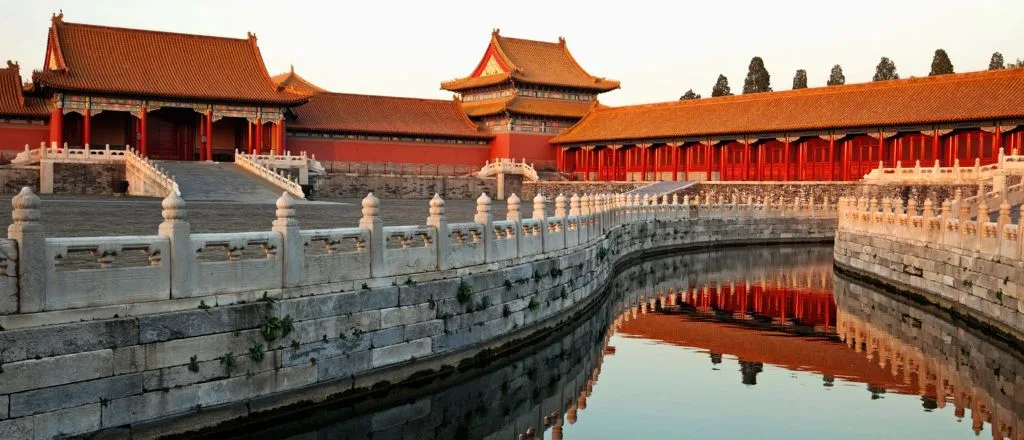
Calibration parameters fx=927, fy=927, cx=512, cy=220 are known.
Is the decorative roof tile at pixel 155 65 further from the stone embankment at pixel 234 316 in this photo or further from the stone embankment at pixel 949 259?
the stone embankment at pixel 234 316

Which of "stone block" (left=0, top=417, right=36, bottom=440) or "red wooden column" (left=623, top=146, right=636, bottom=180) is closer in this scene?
"stone block" (left=0, top=417, right=36, bottom=440)

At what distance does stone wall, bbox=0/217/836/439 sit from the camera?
8.30 m

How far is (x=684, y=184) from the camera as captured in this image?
46.3m

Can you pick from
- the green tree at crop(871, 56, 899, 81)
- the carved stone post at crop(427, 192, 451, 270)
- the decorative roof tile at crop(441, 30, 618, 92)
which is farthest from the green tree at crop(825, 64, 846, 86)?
the carved stone post at crop(427, 192, 451, 270)

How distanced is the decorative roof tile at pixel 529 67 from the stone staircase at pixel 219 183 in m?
21.5

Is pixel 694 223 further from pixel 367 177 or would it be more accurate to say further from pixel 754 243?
pixel 367 177

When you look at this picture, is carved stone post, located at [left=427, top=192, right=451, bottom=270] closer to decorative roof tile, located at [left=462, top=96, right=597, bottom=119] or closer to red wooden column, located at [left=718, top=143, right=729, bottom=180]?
red wooden column, located at [left=718, top=143, right=729, bottom=180]

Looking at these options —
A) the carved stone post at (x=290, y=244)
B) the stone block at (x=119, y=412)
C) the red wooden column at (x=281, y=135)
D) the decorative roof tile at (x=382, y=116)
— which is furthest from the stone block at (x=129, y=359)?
the decorative roof tile at (x=382, y=116)

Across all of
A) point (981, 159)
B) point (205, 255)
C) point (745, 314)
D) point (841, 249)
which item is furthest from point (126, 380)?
point (981, 159)

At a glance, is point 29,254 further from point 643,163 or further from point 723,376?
point 643,163

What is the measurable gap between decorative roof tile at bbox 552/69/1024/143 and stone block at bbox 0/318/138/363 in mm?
36668

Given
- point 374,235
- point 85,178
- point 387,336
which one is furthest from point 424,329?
point 85,178

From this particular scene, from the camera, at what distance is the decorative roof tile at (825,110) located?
38812 millimetres

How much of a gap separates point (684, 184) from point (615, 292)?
77.8ft
